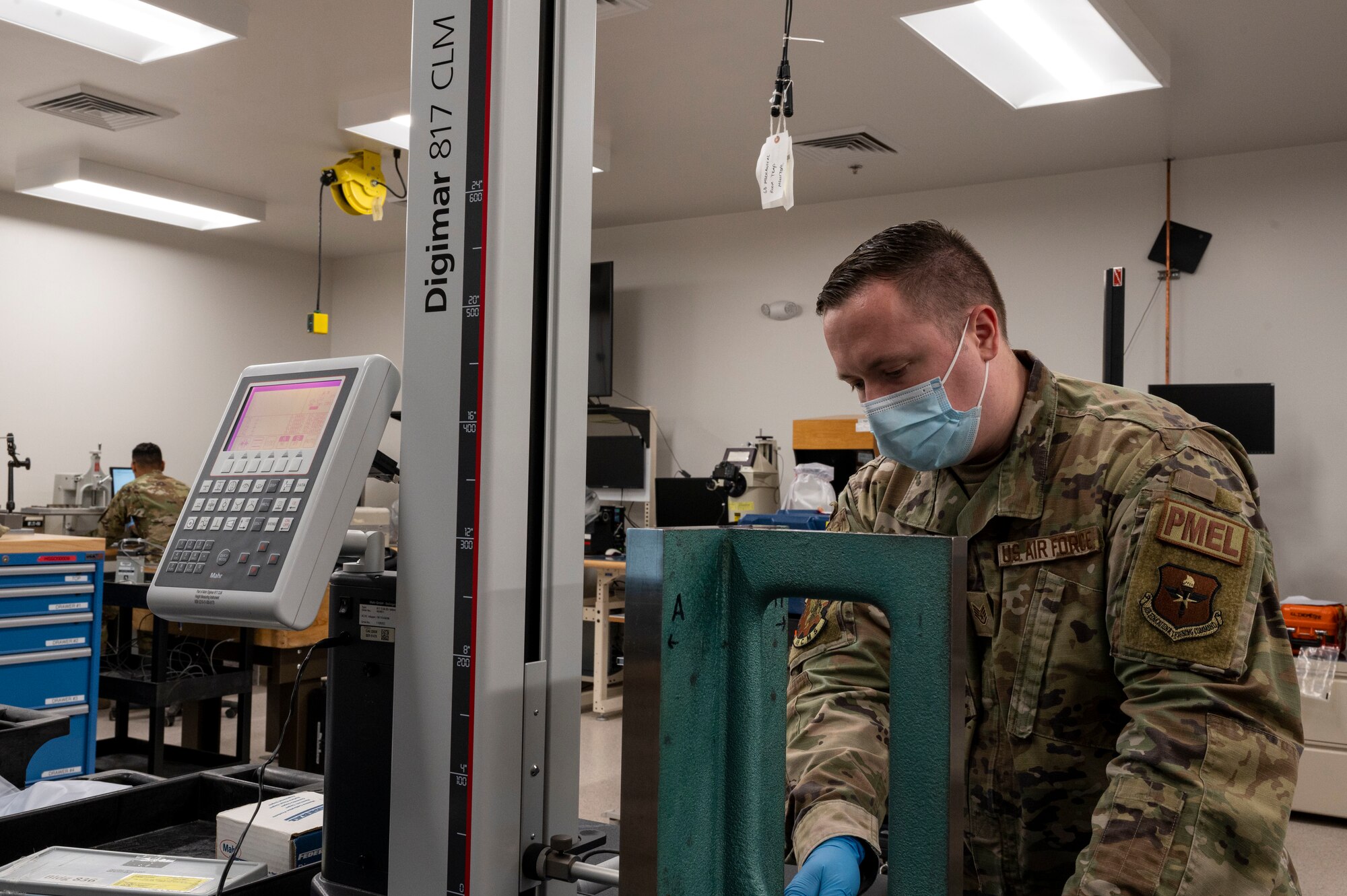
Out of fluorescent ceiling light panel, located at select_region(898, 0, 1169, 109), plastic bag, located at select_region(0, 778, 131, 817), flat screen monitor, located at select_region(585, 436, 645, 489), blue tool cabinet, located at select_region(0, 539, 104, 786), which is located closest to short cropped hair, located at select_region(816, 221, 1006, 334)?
plastic bag, located at select_region(0, 778, 131, 817)

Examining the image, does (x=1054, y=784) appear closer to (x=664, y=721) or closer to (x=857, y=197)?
(x=664, y=721)

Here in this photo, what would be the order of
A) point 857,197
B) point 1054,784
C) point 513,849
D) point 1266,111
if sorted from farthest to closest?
point 857,197, point 1266,111, point 1054,784, point 513,849

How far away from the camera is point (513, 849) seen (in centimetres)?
86

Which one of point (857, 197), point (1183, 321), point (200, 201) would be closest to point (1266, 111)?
point (1183, 321)

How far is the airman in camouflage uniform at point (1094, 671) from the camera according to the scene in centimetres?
91

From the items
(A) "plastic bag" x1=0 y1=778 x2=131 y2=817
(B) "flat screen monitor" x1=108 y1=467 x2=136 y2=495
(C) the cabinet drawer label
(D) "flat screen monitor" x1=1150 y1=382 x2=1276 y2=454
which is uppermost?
(D) "flat screen monitor" x1=1150 y1=382 x2=1276 y2=454

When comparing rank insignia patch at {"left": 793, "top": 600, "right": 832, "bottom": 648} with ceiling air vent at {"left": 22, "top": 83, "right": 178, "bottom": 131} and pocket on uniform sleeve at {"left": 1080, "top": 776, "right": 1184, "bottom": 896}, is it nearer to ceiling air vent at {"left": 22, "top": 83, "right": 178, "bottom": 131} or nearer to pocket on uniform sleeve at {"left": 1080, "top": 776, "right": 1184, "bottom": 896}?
pocket on uniform sleeve at {"left": 1080, "top": 776, "right": 1184, "bottom": 896}

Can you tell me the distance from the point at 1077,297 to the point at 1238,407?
1062 millimetres

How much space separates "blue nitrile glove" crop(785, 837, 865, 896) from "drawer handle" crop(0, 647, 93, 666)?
3.33m

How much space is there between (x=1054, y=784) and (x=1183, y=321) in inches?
184

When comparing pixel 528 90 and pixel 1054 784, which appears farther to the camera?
pixel 1054 784

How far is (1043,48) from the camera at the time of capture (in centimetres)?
389

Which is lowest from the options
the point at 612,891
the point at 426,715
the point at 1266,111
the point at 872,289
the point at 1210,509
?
the point at 612,891

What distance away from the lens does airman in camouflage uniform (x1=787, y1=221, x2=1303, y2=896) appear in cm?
91
